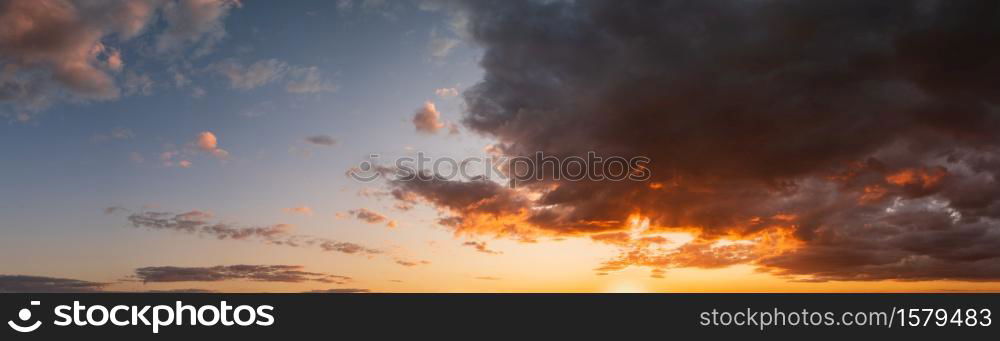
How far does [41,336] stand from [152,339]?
32705 mm

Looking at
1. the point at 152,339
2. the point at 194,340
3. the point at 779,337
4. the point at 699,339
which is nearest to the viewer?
the point at 194,340

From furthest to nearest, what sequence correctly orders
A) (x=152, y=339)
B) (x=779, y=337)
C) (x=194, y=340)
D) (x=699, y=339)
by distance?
(x=779, y=337) → (x=699, y=339) → (x=152, y=339) → (x=194, y=340)

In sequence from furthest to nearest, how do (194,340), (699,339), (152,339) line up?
1. (699,339)
2. (152,339)
3. (194,340)

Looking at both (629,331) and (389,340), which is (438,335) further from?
(629,331)

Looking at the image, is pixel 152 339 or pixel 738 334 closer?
pixel 152 339

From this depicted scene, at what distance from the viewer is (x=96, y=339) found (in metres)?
167

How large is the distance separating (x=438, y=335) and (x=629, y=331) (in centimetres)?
6387

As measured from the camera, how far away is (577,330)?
192875 millimetres

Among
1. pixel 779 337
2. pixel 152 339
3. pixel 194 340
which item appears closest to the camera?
pixel 194 340

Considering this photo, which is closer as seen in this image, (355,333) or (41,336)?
(41,336)

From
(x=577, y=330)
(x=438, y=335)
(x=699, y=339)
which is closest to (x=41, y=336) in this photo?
(x=438, y=335)

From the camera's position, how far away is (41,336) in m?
162

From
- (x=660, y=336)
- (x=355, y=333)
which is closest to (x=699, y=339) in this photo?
(x=660, y=336)

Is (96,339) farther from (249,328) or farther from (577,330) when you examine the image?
(577,330)
